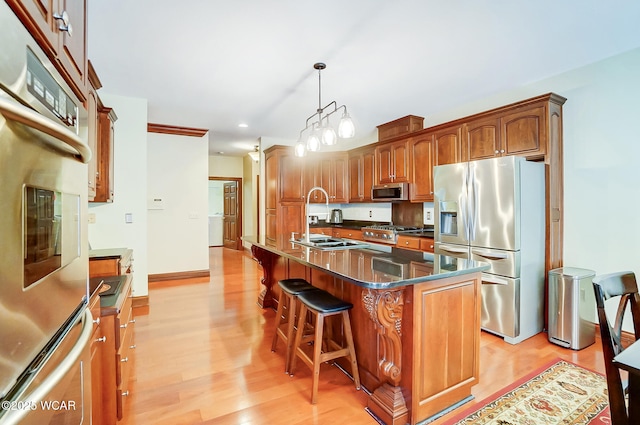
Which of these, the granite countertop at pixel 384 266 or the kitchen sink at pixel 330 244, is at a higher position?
the kitchen sink at pixel 330 244

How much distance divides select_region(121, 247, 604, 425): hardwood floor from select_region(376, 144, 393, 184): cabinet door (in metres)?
A: 2.63

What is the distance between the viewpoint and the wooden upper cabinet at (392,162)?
4.45 meters

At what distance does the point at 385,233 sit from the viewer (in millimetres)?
4402

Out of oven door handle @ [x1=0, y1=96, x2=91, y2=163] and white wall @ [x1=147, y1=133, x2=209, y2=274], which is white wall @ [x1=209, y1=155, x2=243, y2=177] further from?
oven door handle @ [x1=0, y1=96, x2=91, y2=163]

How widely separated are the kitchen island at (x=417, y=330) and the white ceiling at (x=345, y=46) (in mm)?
1757

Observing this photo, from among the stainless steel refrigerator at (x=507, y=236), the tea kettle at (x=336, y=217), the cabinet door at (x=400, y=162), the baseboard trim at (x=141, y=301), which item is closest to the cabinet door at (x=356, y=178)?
the tea kettle at (x=336, y=217)

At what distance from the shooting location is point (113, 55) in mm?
2703

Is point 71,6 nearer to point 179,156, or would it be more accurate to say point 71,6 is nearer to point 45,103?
point 45,103

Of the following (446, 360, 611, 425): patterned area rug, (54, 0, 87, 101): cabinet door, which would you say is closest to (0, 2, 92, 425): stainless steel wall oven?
(54, 0, 87, 101): cabinet door

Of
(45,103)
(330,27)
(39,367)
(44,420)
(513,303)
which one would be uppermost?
(330,27)

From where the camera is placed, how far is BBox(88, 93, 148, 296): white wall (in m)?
3.65

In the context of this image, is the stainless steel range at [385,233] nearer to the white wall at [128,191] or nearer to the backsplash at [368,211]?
the backsplash at [368,211]

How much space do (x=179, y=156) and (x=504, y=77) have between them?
4.81m

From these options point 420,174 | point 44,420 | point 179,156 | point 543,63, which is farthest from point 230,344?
point 543,63
